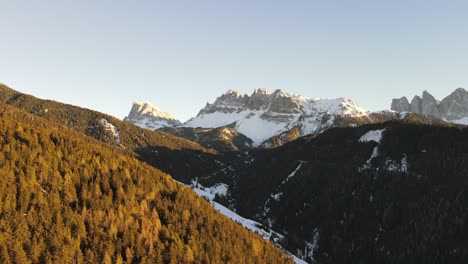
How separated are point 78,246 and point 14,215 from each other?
55.6 feet

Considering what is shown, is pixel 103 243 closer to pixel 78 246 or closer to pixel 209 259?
pixel 78 246

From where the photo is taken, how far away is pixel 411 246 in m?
186

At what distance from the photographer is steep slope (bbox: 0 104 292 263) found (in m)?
103

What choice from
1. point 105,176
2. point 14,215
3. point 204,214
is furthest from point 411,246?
point 14,215

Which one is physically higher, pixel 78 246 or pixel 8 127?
pixel 8 127

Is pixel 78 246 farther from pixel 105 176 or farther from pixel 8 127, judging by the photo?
pixel 8 127

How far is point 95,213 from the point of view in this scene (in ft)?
393

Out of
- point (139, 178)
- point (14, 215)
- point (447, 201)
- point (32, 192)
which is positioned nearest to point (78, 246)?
point (14, 215)

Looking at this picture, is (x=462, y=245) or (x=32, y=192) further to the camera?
(x=462, y=245)

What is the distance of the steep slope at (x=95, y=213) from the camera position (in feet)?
339

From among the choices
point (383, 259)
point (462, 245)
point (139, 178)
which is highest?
point (139, 178)

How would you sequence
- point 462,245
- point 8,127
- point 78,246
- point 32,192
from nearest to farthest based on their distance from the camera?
point 78,246
point 32,192
point 8,127
point 462,245

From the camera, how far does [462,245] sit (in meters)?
173

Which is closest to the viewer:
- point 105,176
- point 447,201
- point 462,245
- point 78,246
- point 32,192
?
point 78,246
